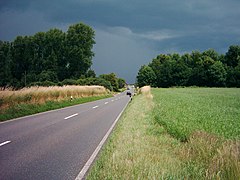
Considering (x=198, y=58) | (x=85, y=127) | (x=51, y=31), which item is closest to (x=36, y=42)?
(x=51, y=31)

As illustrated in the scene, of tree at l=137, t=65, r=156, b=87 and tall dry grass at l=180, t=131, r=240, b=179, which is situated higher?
tree at l=137, t=65, r=156, b=87

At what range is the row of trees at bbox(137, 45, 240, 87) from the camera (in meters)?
86.4

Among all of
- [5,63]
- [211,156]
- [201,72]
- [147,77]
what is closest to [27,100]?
[211,156]

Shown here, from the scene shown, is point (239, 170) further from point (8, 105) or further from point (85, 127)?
point (8, 105)

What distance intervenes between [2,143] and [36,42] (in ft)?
258

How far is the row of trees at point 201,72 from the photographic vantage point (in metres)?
86.4

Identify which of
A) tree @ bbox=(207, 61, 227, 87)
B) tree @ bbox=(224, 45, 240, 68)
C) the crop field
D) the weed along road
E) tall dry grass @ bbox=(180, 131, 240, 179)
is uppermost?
tree @ bbox=(224, 45, 240, 68)

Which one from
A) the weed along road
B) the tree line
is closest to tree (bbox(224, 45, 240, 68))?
the tree line

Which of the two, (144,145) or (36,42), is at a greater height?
(36,42)

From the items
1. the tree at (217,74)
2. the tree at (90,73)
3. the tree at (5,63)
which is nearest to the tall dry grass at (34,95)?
the tree at (90,73)

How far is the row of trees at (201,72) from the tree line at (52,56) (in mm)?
35674

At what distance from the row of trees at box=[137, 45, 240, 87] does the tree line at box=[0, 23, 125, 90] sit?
35.7 m

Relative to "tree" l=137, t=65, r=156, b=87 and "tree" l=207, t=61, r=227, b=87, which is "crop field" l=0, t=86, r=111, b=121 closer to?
"tree" l=207, t=61, r=227, b=87

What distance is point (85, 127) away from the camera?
36.8 ft
